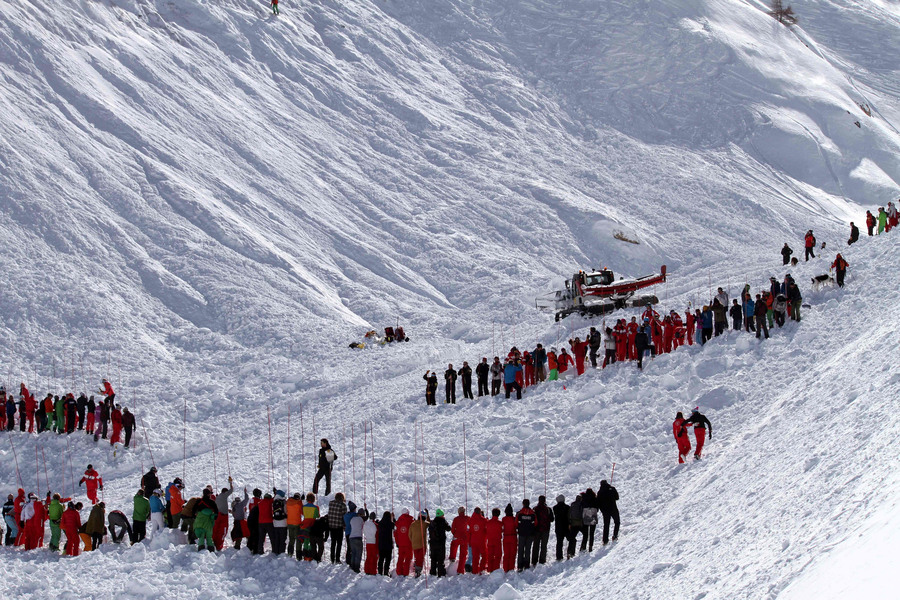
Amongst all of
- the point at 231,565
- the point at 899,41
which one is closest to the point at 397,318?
the point at 231,565

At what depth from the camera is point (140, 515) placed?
14.5 meters

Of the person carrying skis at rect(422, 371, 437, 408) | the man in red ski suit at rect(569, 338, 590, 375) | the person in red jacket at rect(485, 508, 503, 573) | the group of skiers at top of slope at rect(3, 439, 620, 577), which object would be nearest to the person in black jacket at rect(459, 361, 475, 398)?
the person carrying skis at rect(422, 371, 437, 408)

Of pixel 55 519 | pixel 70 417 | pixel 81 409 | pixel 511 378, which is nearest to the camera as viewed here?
pixel 55 519

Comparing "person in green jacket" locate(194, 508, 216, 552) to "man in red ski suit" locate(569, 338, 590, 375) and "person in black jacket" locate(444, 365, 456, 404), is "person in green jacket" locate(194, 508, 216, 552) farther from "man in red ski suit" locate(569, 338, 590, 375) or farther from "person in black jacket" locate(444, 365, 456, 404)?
"man in red ski suit" locate(569, 338, 590, 375)

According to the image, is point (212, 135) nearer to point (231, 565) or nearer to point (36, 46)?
point (36, 46)

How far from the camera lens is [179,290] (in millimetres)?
32031

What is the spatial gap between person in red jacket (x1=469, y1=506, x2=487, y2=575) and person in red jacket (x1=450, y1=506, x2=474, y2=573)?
0.35ft

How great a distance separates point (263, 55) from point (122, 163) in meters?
15.5

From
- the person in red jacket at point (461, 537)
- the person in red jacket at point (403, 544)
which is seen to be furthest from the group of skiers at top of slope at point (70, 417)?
the person in red jacket at point (461, 537)

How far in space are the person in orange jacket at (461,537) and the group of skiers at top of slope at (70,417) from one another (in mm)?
11031

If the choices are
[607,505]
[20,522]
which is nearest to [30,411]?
[20,522]

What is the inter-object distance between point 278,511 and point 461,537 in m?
3.03

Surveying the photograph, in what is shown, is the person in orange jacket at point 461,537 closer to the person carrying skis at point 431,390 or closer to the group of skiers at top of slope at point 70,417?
the person carrying skis at point 431,390

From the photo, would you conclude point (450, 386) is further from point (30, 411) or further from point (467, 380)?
point (30, 411)
